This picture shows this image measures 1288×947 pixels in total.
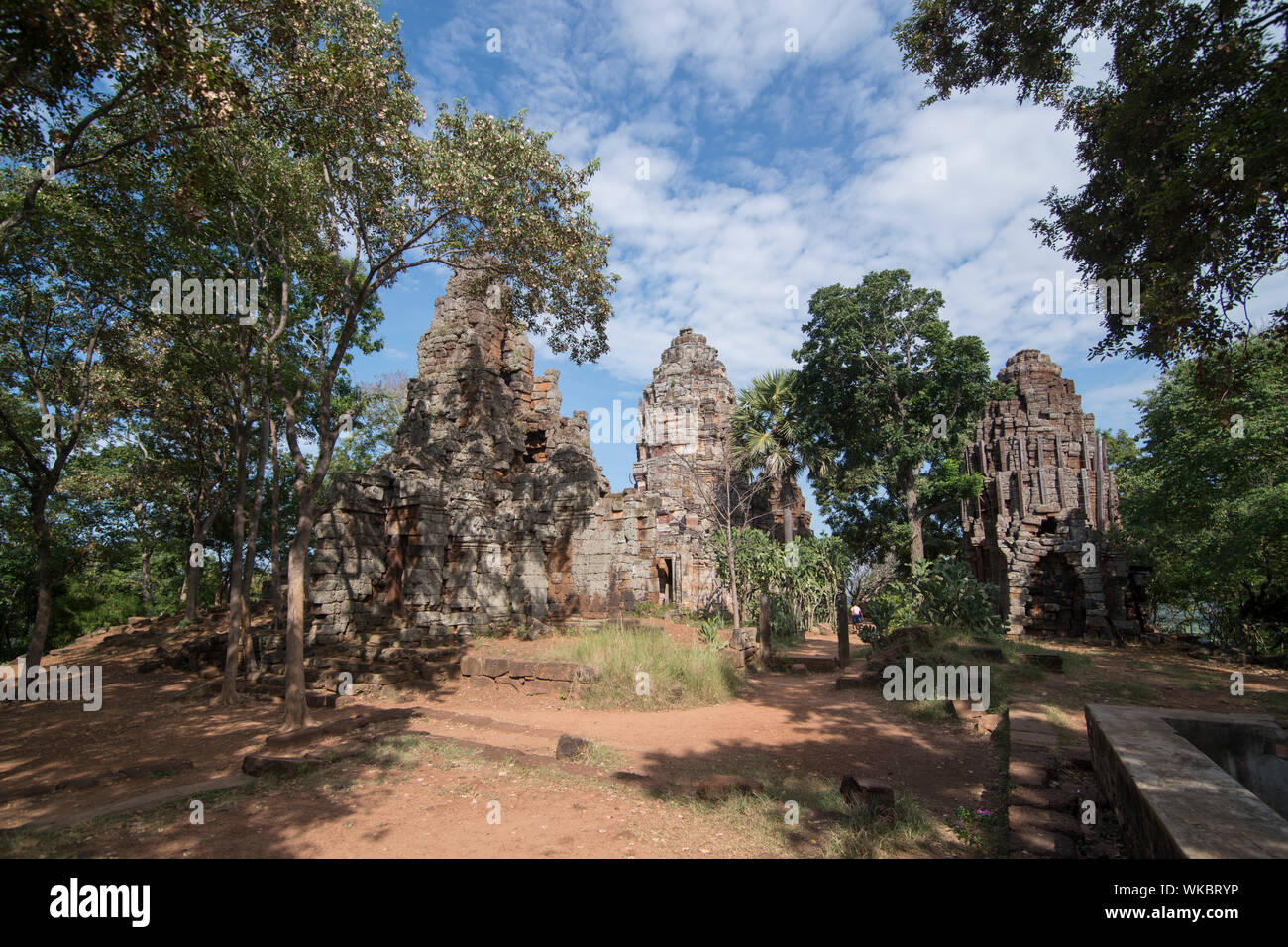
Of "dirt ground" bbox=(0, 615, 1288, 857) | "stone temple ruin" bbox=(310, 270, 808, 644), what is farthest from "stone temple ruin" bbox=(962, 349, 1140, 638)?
"stone temple ruin" bbox=(310, 270, 808, 644)

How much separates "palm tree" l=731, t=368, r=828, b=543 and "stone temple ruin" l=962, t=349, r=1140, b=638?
716 centimetres

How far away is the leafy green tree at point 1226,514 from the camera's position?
13.2 m

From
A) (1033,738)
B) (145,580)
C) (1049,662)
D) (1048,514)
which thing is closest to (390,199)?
(1033,738)

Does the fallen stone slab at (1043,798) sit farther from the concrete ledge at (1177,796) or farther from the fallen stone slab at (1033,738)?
the fallen stone slab at (1033,738)

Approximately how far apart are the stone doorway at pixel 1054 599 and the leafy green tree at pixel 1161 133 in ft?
50.2

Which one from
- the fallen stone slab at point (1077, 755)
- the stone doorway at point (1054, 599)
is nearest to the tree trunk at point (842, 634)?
the fallen stone slab at point (1077, 755)

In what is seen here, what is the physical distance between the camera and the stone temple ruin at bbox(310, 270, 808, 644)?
13.9 m

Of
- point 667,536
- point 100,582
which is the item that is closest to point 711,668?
point 667,536

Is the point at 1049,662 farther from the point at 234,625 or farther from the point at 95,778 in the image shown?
the point at 234,625

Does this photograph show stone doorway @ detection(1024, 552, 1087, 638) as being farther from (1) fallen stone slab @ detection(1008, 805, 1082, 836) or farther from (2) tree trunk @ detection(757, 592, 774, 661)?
(1) fallen stone slab @ detection(1008, 805, 1082, 836)

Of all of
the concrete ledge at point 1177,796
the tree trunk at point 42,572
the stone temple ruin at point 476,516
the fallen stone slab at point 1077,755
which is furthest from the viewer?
the stone temple ruin at point 476,516

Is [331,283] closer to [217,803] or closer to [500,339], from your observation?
[500,339]

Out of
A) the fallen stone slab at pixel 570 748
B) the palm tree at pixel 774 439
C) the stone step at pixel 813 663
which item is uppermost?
the palm tree at pixel 774 439

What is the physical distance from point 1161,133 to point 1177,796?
699 centimetres
